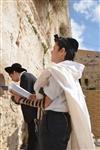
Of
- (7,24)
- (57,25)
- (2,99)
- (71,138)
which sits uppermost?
(57,25)

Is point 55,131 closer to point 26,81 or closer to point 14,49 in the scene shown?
point 26,81

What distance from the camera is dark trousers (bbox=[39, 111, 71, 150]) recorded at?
9.33 feet

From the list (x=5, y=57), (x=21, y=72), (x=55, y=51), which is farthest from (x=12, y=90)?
(x=5, y=57)

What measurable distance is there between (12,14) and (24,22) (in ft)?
A: 3.72

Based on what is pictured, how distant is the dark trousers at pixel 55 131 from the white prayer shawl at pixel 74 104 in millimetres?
63

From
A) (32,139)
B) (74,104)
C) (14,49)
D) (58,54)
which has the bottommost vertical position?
(32,139)

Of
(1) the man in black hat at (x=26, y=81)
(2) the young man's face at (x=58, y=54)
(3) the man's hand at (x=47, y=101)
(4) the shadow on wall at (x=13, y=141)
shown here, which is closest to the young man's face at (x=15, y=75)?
(1) the man in black hat at (x=26, y=81)

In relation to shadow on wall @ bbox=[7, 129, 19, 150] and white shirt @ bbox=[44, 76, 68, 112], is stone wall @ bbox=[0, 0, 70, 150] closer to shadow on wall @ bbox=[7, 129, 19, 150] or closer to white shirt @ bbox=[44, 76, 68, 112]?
shadow on wall @ bbox=[7, 129, 19, 150]

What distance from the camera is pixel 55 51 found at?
311 centimetres

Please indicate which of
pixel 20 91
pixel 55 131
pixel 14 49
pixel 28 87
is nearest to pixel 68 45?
pixel 20 91

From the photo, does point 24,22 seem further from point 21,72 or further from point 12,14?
point 21,72

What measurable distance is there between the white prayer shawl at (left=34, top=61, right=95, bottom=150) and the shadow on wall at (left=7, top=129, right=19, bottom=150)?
2040 mm

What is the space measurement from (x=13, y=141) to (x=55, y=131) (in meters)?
2.39

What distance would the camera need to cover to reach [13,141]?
16.8ft
